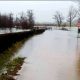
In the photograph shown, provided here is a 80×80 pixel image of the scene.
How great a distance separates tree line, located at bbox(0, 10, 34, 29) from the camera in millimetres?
73156

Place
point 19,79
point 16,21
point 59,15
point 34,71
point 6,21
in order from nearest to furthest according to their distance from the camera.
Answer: point 19,79, point 34,71, point 6,21, point 16,21, point 59,15

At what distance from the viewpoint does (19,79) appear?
1103 centimetres

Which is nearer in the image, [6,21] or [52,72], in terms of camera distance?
[52,72]

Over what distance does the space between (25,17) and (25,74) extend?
331 ft

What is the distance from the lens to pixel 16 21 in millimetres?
105875

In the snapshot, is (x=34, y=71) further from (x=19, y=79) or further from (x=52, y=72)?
(x=19, y=79)

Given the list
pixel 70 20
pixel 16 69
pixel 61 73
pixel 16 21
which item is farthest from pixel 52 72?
pixel 70 20

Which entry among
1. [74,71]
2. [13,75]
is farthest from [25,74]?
[74,71]

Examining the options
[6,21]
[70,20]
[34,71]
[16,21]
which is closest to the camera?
[34,71]

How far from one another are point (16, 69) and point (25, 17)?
3925 inches

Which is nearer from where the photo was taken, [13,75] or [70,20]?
[13,75]

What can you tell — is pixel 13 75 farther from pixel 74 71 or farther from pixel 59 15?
pixel 59 15

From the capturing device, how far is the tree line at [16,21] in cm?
7316

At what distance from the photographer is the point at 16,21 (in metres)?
106
